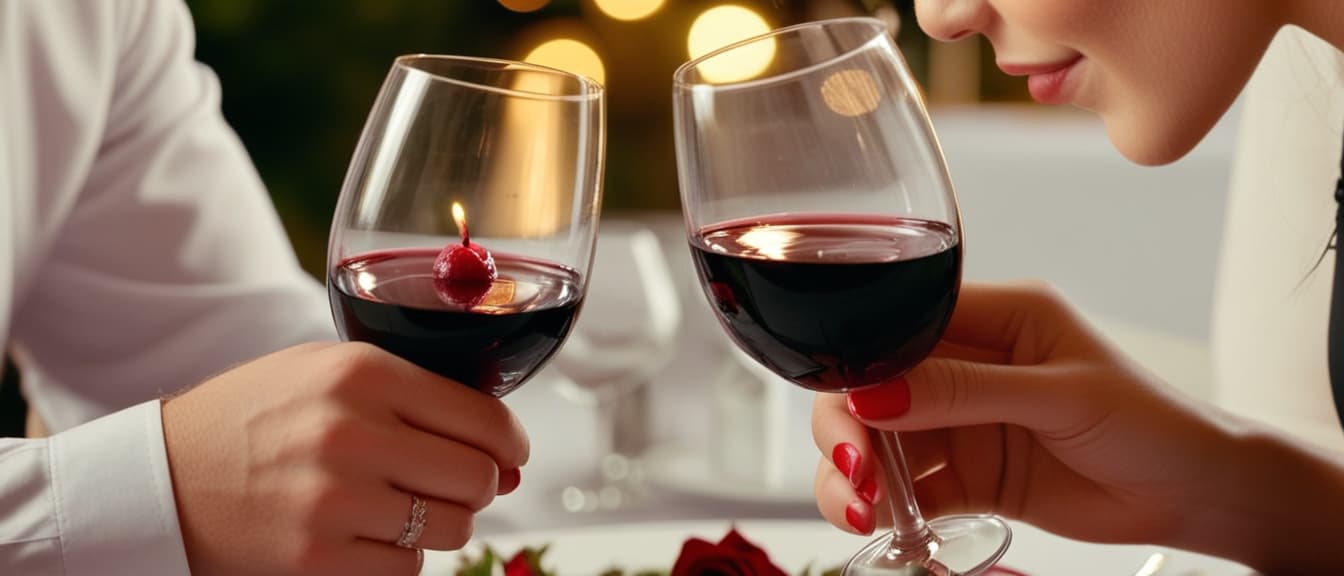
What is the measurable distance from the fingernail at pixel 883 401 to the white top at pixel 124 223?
884 millimetres

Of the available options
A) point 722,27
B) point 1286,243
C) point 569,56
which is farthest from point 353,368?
point 569,56

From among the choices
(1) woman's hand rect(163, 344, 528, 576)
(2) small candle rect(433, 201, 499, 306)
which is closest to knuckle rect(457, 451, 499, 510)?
(1) woman's hand rect(163, 344, 528, 576)

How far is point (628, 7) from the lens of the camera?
3240mm

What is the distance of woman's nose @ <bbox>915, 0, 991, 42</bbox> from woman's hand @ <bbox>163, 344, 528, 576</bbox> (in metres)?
0.49

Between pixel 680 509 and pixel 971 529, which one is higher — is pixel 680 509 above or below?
below

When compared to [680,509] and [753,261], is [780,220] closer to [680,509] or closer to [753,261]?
[753,261]

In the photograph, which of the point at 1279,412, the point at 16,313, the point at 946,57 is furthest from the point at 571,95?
the point at 946,57

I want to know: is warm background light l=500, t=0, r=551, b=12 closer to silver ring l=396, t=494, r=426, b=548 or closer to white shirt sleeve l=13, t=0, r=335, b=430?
white shirt sleeve l=13, t=0, r=335, b=430

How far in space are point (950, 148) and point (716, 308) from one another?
2262mm

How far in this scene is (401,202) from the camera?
907 millimetres

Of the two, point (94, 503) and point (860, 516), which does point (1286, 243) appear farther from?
point (94, 503)

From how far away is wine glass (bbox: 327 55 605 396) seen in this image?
90cm

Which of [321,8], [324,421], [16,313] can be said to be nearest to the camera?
[324,421]

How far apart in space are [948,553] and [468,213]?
1.44ft
